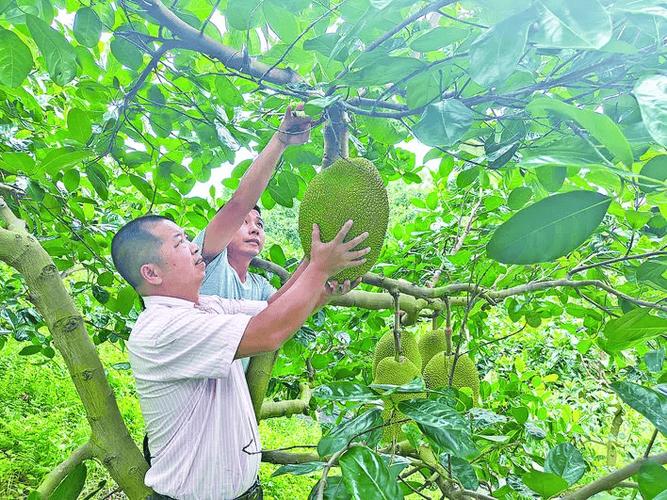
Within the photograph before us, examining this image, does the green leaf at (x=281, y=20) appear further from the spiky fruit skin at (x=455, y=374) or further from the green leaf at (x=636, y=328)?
the spiky fruit skin at (x=455, y=374)

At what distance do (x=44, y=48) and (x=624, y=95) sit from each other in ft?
2.18

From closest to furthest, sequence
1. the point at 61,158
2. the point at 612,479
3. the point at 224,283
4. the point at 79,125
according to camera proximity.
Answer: the point at 612,479 < the point at 61,158 < the point at 79,125 < the point at 224,283

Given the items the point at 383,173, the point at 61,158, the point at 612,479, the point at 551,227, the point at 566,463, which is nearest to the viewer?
the point at 551,227

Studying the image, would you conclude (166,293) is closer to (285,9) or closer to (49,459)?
(285,9)

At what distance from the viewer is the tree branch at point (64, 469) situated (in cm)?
102

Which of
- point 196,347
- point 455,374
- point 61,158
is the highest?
point 61,158

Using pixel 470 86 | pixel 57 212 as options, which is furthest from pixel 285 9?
pixel 57 212

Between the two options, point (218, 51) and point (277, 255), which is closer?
point (218, 51)

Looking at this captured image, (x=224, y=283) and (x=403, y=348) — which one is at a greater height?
(x=224, y=283)

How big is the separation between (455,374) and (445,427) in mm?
870

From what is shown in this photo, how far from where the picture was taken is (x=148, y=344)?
0.97m

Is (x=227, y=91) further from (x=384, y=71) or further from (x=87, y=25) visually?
(x=384, y=71)

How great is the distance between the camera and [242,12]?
66 cm

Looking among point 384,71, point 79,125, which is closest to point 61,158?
point 79,125
